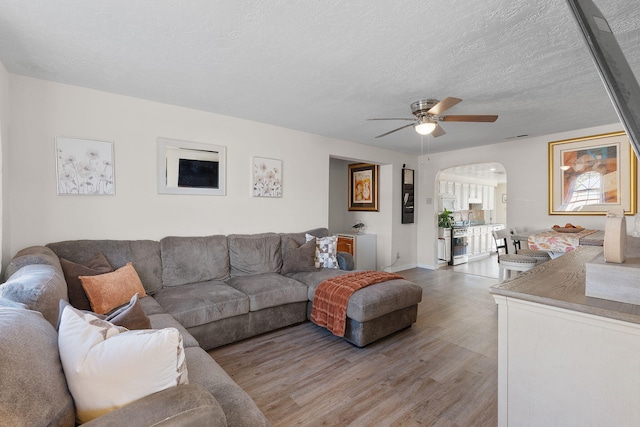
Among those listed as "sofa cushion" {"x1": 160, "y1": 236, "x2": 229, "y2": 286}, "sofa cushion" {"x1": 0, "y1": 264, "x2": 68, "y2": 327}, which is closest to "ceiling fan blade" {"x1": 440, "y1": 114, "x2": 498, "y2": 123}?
"sofa cushion" {"x1": 160, "y1": 236, "x2": 229, "y2": 286}

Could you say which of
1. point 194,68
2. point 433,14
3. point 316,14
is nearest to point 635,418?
point 433,14

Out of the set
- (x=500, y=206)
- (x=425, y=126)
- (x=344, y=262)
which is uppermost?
(x=425, y=126)

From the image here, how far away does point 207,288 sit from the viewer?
2.85 meters

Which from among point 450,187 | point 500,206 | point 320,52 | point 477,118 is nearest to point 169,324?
point 320,52

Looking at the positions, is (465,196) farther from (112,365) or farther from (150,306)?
(112,365)

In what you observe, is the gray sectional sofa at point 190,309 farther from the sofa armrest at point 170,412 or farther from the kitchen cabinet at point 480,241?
the kitchen cabinet at point 480,241

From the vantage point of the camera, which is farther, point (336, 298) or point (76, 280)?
point (336, 298)

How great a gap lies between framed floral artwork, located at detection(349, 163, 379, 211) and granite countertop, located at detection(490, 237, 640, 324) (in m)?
4.04

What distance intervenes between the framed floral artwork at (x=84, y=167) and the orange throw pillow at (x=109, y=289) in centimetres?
93

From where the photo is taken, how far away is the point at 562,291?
133 centimetres

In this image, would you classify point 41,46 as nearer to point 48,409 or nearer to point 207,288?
point 207,288

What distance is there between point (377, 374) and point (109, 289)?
6.95 feet

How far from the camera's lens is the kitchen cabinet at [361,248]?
512 cm

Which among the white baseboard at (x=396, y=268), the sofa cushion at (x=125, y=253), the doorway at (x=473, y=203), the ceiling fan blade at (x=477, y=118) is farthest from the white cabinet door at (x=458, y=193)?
the sofa cushion at (x=125, y=253)
